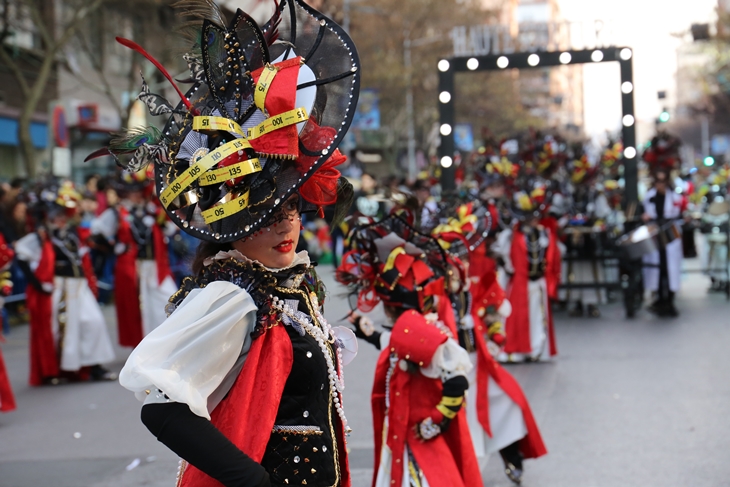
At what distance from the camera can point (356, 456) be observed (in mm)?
6629

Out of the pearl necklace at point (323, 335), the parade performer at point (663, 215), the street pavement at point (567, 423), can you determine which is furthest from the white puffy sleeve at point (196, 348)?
the parade performer at point (663, 215)

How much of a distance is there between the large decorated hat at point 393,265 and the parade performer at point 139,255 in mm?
6423

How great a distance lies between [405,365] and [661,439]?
318 centimetres

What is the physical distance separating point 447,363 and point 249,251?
193 cm

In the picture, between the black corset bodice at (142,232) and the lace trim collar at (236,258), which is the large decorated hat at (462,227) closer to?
the lace trim collar at (236,258)

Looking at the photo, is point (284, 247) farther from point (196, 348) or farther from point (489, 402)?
point (489, 402)

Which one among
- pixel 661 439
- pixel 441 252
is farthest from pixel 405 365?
pixel 661 439

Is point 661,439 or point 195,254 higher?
point 195,254

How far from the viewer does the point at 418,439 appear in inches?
177

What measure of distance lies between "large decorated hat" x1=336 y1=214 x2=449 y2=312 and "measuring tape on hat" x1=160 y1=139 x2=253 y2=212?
2222 millimetres

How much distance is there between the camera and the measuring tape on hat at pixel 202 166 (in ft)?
8.17

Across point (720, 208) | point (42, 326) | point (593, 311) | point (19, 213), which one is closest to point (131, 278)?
point (42, 326)

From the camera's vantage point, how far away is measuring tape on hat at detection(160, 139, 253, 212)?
2.49m

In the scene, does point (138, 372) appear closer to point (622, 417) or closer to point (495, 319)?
point (495, 319)
